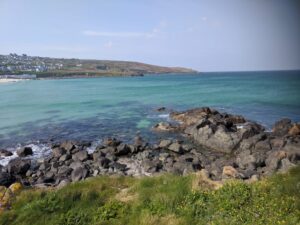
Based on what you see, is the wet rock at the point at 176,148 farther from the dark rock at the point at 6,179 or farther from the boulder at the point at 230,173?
the dark rock at the point at 6,179

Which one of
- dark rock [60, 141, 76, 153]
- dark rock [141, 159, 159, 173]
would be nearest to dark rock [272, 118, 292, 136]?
dark rock [141, 159, 159, 173]

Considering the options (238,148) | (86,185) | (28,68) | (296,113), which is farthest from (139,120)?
(28,68)

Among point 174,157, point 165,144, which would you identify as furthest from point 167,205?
point 165,144

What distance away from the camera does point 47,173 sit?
17.4 meters

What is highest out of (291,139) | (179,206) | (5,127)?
(179,206)

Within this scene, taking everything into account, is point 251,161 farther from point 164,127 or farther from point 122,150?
point 164,127

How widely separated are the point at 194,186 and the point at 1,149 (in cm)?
1934

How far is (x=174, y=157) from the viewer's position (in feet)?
66.0

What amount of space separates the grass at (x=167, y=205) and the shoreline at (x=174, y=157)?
5.64 m

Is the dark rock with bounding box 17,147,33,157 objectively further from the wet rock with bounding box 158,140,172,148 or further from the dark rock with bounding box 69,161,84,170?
the wet rock with bounding box 158,140,172,148

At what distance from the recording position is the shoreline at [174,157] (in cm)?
1669

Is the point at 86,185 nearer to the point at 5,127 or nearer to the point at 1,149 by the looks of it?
the point at 1,149

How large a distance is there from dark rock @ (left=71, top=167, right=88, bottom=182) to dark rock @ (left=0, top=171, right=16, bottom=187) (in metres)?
3.45

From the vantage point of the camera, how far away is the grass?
279 inches
